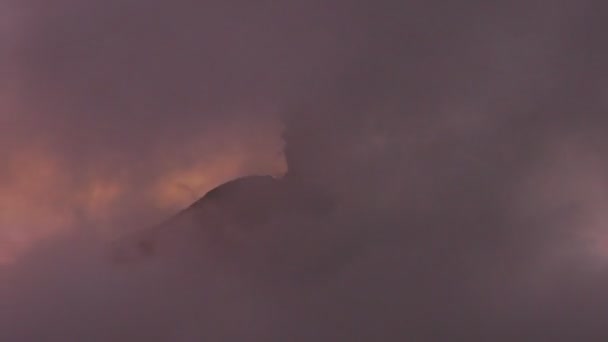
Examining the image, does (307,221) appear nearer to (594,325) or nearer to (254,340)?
(254,340)

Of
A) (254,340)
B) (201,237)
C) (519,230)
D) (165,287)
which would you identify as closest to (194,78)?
(201,237)

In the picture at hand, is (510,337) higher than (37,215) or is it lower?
lower

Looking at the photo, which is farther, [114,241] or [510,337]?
[114,241]

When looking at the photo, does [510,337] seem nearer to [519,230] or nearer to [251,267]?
[519,230]

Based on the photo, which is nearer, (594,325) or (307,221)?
(594,325)

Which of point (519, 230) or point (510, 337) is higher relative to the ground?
point (519, 230)

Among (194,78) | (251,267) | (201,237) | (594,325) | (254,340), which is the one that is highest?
(194,78)

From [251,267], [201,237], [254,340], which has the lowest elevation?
[254,340]

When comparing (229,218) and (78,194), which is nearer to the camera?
(78,194)

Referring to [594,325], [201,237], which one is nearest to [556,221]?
[594,325]
